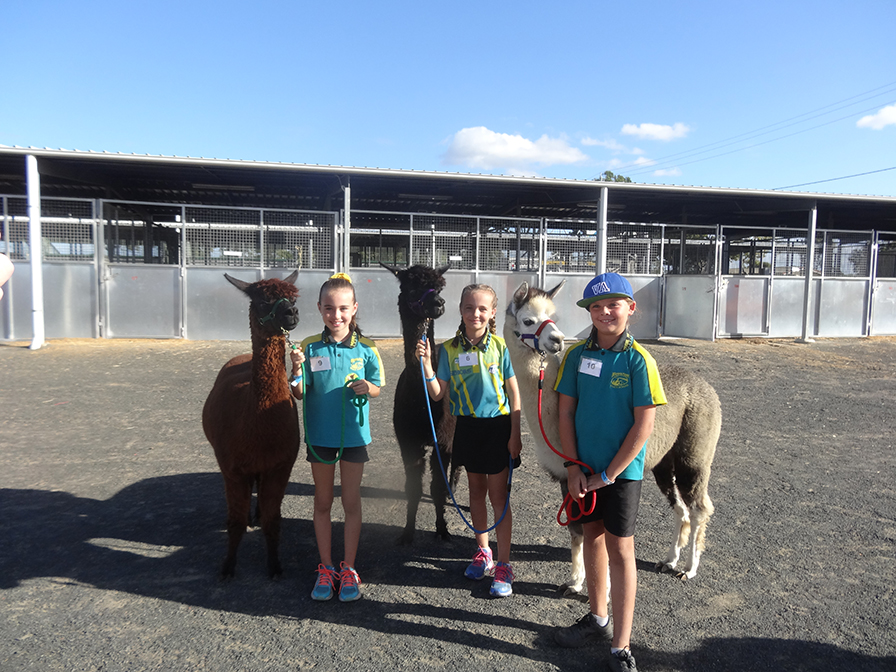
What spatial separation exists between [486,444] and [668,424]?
114 cm

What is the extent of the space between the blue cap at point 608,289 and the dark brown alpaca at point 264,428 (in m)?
1.53

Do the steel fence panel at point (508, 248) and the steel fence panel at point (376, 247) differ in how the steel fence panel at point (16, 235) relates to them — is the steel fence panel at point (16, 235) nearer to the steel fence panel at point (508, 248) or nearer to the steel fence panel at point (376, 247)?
the steel fence panel at point (376, 247)

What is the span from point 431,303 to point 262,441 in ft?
4.22

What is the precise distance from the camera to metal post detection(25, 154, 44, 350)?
1098 cm

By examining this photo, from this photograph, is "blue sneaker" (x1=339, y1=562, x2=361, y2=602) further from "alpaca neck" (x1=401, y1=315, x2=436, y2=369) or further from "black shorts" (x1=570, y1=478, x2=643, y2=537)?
"black shorts" (x1=570, y1=478, x2=643, y2=537)

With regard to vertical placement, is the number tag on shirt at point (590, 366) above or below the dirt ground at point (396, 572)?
above

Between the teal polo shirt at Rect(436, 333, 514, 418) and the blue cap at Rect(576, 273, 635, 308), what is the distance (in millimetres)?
775

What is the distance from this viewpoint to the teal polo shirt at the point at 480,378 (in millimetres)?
3053

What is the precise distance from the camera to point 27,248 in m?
12.3

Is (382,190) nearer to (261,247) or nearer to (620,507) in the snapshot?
(261,247)

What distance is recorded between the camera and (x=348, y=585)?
118 inches

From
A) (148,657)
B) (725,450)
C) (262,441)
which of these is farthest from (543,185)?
(148,657)

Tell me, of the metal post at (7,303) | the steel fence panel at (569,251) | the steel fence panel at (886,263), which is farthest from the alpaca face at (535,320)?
the steel fence panel at (886,263)

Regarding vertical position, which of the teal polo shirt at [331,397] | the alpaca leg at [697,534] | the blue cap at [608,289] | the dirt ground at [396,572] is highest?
the blue cap at [608,289]
